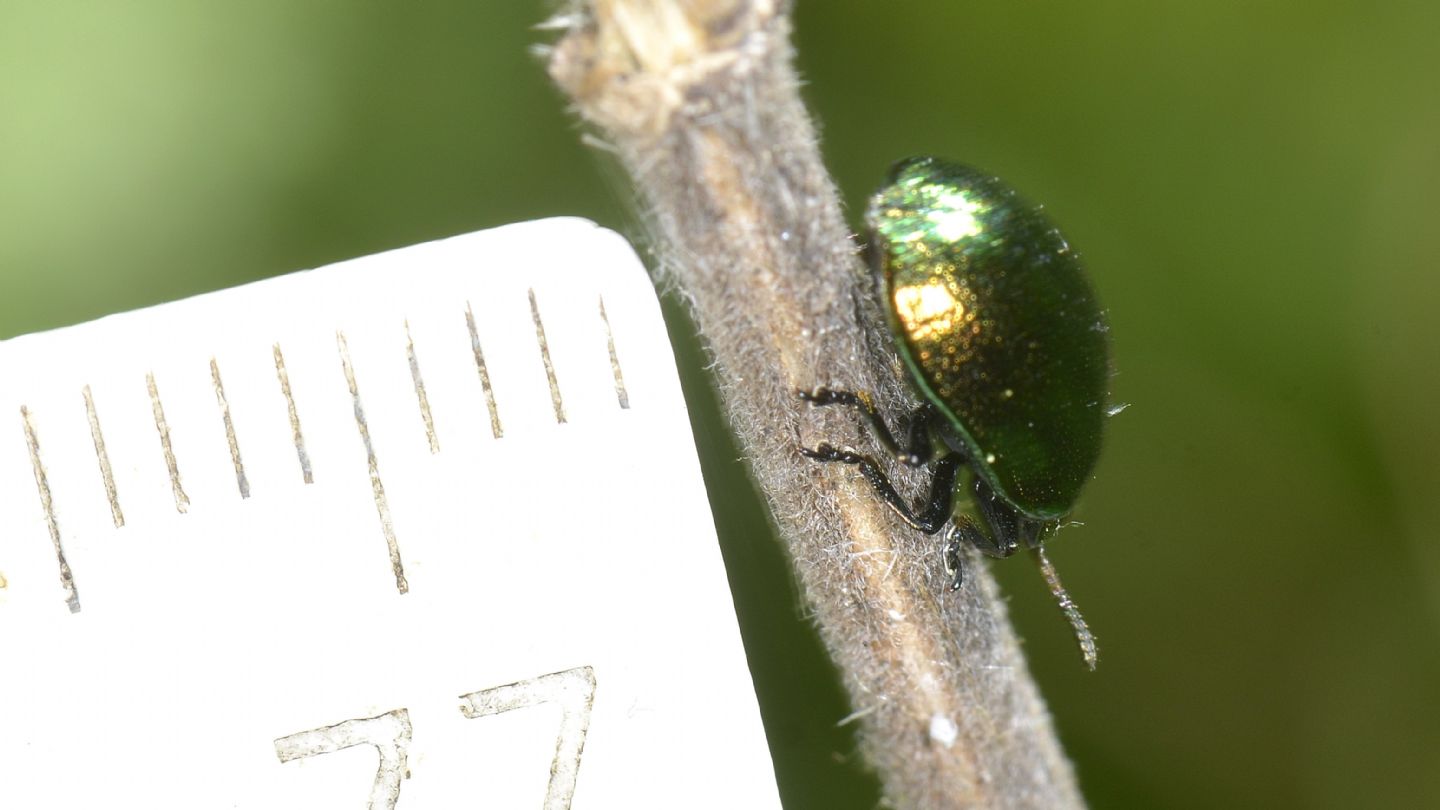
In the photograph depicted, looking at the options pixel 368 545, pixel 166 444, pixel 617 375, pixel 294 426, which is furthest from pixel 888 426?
pixel 166 444

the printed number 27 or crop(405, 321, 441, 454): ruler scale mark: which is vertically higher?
crop(405, 321, 441, 454): ruler scale mark

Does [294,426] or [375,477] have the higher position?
[294,426]

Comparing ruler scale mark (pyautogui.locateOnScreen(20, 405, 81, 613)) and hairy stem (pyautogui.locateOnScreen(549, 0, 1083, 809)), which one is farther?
ruler scale mark (pyautogui.locateOnScreen(20, 405, 81, 613))

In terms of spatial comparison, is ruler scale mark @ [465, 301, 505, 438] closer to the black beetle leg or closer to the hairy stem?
the hairy stem

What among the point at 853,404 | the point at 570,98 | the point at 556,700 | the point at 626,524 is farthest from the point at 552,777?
the point at 570,98

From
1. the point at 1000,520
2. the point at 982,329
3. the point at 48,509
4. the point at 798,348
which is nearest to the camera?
the point at 798,348

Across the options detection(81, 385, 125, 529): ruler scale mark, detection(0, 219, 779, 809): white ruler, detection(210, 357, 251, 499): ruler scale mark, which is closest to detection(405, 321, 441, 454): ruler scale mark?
detection(0, 219, 779, 809): white ruler

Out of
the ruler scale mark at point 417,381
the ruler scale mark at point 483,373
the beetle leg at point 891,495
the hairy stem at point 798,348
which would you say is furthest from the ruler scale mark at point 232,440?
the beetle leg at point 891,495

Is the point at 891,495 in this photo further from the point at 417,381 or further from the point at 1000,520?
the point at 417,381
